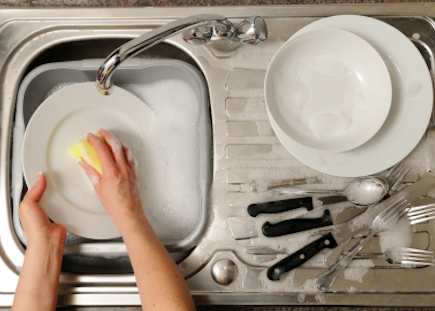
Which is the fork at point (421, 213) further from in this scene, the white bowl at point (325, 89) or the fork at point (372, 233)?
the white bowl at point (325, 89)

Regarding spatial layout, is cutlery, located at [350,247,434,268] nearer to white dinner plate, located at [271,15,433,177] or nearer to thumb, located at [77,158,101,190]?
white dinner plate, located at [271,15,433,177]

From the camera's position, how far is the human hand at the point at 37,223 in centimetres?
56

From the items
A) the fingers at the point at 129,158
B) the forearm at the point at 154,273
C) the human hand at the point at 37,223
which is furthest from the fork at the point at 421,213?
the human hand at the point at 37,223

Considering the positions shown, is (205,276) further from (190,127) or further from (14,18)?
(14,18)

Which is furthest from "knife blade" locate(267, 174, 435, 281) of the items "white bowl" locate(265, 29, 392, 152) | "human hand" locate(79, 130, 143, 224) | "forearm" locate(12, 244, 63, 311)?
"forearm" locate(12, 244, 63, 311)

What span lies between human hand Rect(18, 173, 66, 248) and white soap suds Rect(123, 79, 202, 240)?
18cm

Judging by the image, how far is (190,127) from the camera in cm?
67

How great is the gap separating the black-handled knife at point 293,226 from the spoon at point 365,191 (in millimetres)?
54

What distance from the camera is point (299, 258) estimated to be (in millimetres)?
550

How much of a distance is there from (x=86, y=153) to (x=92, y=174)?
0.15 ft

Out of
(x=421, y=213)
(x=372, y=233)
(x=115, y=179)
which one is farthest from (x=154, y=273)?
(x=421, y=213)

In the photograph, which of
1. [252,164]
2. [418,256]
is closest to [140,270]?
[252,164]

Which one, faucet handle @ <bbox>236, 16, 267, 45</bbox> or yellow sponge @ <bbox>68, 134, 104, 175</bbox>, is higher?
faucet handle @ <bbox>236, 16, 267, 45</bbox>

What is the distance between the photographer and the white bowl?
51 centimetres
